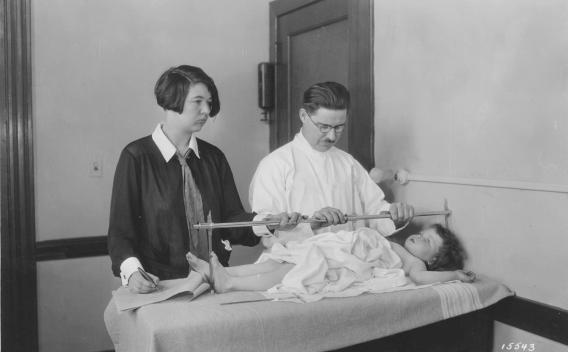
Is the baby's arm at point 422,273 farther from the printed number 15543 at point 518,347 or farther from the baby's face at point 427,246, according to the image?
the printed number 15543 at point 518,347

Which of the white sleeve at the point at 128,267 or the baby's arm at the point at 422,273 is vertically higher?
the white sleeve at the point at 128,267

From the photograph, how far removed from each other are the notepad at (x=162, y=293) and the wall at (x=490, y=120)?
1.16 meters

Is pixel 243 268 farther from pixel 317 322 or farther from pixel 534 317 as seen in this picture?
pixel 534 317

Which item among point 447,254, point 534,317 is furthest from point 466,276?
point 534,317

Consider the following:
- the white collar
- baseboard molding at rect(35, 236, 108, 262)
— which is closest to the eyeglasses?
the white collar

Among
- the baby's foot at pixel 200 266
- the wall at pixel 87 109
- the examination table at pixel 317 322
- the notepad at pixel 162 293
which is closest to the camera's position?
the examination table at pixel 317 322

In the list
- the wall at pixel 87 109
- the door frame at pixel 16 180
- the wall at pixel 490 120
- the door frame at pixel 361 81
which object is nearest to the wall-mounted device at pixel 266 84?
the wall at pixel 87 109

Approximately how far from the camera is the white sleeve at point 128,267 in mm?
1948

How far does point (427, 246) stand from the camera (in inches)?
89.7

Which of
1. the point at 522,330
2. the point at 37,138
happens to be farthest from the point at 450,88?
the point at 37,138

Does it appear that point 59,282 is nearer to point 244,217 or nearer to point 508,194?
point 244,217

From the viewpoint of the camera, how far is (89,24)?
9.58 ft

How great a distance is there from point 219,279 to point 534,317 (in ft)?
3.89

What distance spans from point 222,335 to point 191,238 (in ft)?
2.35
